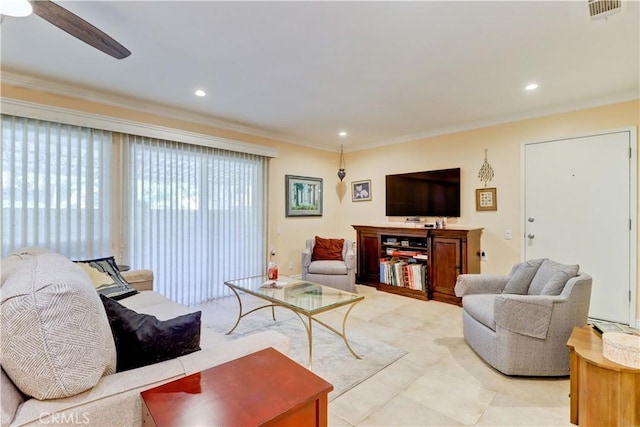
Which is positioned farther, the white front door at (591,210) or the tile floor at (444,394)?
the white front door at (591,210)

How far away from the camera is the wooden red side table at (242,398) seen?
0.86 m

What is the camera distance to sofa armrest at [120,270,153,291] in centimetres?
296

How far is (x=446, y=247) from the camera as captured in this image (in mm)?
4043

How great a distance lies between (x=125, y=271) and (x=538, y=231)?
466 centimetres

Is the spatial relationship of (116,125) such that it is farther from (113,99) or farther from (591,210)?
(591,210)

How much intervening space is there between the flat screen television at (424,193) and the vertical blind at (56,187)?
395 cm

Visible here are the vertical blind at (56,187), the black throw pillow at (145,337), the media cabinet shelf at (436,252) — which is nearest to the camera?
the black throw pillow at (145,337)

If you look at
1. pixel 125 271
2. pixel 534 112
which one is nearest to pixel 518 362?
pixel 534 112

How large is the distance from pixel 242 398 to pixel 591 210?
4.06 meters

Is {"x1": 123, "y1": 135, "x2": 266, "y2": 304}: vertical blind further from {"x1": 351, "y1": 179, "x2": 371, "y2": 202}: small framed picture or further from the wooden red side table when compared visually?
the wooden red side table

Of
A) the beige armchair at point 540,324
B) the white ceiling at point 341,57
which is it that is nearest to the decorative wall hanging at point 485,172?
the white ceiling at point 341,57

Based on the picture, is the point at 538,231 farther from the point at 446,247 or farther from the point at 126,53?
the point at 126,53

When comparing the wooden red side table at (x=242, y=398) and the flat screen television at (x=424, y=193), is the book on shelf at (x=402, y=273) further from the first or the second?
the wooden red side table at (x=242, y=398)

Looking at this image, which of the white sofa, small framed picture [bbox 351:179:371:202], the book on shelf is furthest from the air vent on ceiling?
small framed picture [bbox 351:179:371:202]
